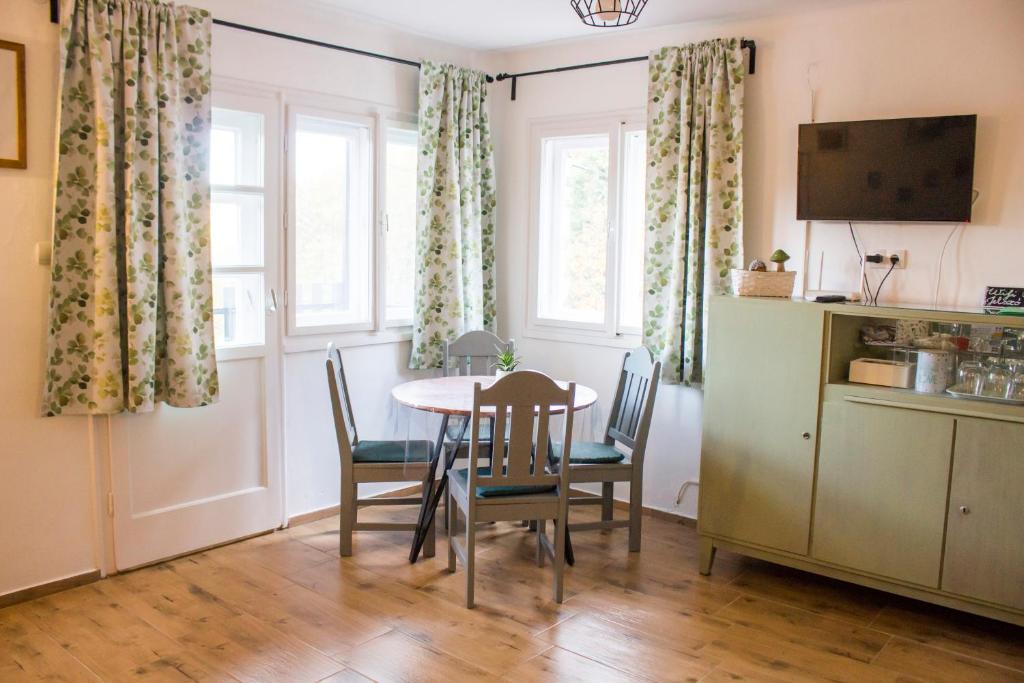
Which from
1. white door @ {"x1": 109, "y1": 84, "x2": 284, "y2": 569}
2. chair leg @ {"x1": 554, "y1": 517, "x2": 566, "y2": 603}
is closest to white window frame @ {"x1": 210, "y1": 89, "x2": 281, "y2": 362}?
white door @ {"x1": 109, "y1": 84, "x2": 284, "y2": 569}

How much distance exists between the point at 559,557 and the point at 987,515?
5.20ft

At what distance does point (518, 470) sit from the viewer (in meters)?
3.25

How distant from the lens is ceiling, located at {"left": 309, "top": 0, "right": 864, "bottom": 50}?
380 cm

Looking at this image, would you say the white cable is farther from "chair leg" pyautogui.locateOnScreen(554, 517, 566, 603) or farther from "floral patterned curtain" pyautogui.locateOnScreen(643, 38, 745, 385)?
"chair leg" pyautogui.locateOnScreen(554, 517, 566, 603)

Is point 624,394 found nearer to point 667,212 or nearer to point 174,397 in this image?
point 667,212

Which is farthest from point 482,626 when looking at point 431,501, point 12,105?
point 12,105

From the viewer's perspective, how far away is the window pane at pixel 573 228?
468 cm

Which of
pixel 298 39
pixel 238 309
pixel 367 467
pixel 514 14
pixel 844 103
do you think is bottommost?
pixel 367 467

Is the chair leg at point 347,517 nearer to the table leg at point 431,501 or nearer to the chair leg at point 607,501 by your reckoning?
the table leg at point 431,501

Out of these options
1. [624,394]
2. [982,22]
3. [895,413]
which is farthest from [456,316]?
[982,22]

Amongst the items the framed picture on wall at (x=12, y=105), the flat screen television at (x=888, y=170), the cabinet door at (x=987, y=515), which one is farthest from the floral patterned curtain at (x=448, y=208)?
the cabinet door at (x=987, y=515)

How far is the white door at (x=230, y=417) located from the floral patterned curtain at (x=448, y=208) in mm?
832

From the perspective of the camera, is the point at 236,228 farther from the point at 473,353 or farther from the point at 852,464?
the point at 852,464

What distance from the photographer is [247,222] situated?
3863mm
